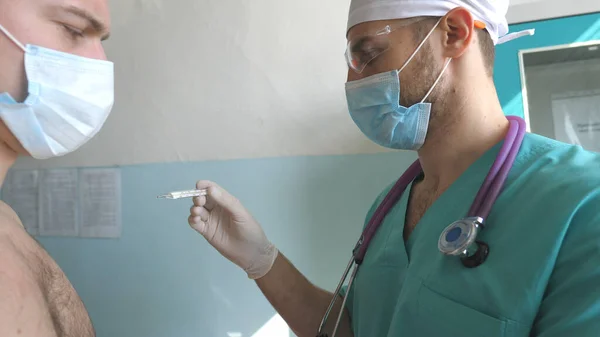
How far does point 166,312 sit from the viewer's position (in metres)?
1.49


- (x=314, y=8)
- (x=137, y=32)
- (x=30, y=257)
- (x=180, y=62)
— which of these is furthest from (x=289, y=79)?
(x=30, y=257)

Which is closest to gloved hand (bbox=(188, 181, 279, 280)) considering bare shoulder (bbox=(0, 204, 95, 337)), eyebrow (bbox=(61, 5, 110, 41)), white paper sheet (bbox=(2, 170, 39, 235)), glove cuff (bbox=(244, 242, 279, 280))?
glove cuff (bbox=(244, 242, 279, 280))

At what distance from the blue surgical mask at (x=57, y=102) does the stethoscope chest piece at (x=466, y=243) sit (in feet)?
2.43

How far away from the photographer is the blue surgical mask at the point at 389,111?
2.54ft

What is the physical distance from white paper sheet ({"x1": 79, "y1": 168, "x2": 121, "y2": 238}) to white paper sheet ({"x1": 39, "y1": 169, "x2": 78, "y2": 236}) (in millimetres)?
44

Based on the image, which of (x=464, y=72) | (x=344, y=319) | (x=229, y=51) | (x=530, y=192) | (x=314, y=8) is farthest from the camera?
(x=229, y=51)

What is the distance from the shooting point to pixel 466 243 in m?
0.57

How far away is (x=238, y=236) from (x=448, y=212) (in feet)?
1.89

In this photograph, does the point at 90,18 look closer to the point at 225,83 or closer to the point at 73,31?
the point at 73,31

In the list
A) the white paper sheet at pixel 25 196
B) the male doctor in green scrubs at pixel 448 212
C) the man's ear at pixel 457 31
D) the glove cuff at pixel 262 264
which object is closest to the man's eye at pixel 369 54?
the male doctor in green scrubs at pixel 448 212

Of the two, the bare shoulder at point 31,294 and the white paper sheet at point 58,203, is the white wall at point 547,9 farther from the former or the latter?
the white paper sheet at point 58,203

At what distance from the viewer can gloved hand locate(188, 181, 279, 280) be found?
3.43ft

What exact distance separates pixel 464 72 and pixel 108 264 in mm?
1492

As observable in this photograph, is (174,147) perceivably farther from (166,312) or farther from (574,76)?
(574,76)
